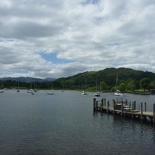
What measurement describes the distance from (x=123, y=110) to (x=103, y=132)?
19509 mm

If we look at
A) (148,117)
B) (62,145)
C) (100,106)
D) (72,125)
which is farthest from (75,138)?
(100,106)

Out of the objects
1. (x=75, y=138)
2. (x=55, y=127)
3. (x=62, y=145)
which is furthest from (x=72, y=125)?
(x=62, y=145)

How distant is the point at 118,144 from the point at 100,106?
40.2m

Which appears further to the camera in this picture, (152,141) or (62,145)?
(152,141)

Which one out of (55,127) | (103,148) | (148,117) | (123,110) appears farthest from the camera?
(123,110)

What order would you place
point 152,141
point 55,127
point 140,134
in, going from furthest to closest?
point 55,127
point 140,134
point 152,141

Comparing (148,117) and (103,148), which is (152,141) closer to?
(103,148)

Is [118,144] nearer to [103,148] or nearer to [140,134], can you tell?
[103,148]

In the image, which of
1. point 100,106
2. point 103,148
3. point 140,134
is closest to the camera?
point 103,148

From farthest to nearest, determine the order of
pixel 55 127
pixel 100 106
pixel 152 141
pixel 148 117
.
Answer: pixel 100 106 < pixel 148 117 < pixel 55 127 < pixel 152 141

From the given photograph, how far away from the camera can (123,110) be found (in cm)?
6538

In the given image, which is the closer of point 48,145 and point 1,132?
point 48,145

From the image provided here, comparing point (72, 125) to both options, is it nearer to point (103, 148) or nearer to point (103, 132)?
point (103, 132)

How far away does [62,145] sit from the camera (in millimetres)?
37156
